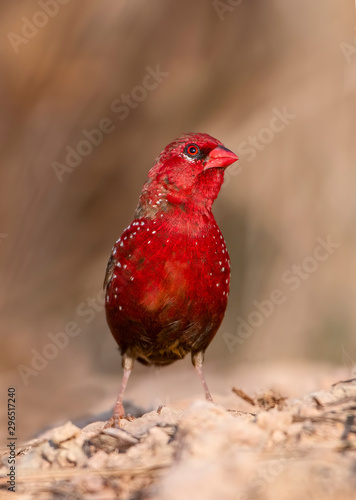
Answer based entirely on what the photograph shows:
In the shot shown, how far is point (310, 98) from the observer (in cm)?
609

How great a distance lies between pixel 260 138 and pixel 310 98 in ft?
1.94

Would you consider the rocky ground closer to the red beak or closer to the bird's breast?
the bird's breast

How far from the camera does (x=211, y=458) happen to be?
251 centimetres

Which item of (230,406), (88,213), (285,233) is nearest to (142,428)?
(230,406)
